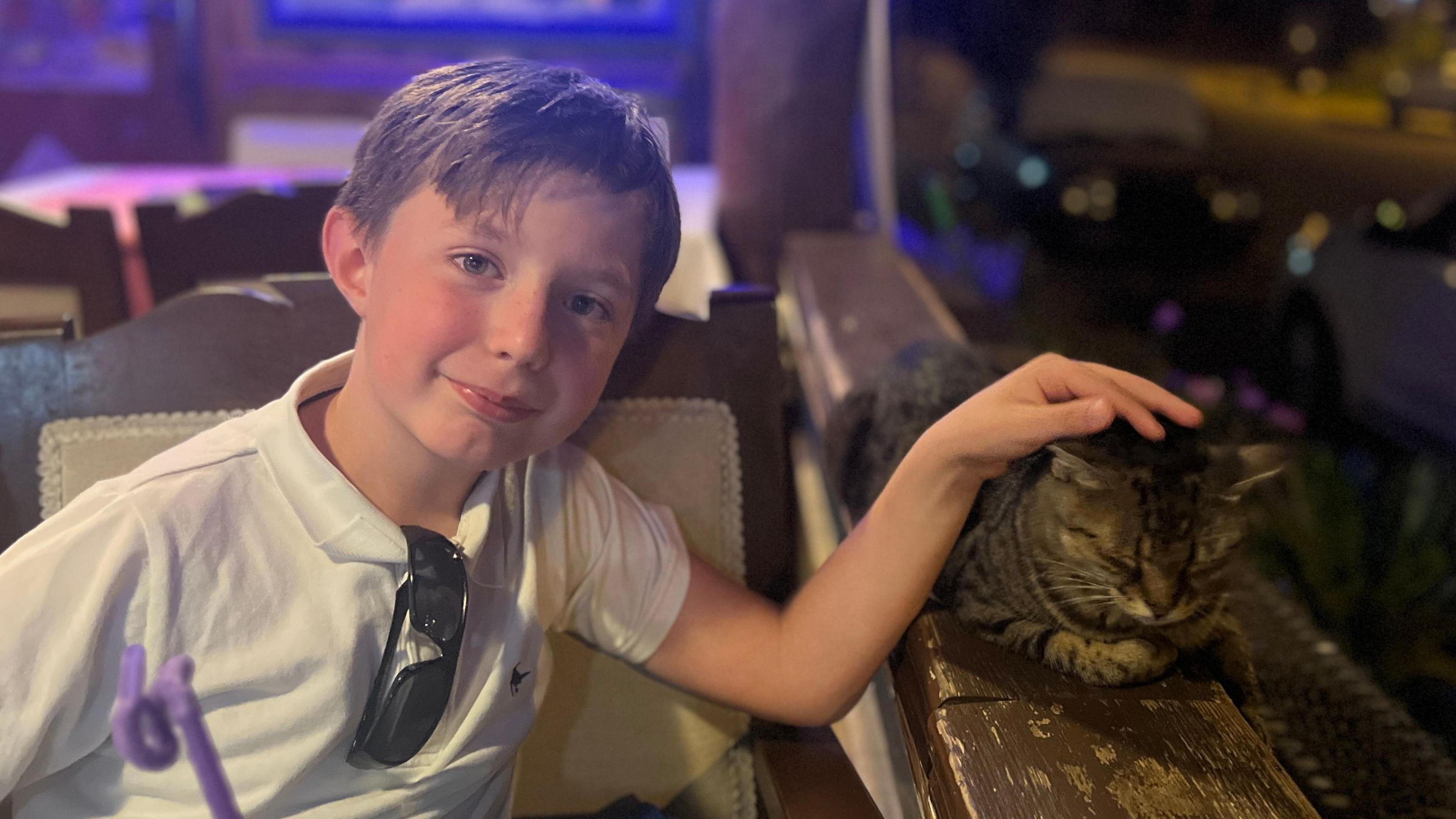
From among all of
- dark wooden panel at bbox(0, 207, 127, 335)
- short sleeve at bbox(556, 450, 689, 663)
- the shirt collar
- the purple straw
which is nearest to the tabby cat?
short sleeve at bbox(556, 450, 689, 663)

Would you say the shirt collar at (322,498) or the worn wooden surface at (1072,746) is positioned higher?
the shirt collar at (322,498)

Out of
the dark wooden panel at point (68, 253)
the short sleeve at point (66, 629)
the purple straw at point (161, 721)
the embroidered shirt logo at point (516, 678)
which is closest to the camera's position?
the purple straw at point (161, 721)

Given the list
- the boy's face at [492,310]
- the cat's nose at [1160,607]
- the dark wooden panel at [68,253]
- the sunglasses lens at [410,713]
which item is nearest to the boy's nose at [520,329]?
the boy's face at [492,310]

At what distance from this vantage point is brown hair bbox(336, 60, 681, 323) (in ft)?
2.32

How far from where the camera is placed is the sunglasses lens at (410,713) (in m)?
0.78

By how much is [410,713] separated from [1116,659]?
587mm

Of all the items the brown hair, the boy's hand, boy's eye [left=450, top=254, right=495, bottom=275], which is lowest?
the boy's hand

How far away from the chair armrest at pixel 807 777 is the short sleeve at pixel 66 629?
24.0 inches

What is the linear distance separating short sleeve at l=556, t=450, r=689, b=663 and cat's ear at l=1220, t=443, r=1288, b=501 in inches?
20.0

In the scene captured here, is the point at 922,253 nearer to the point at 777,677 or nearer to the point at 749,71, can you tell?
the point at 749,71

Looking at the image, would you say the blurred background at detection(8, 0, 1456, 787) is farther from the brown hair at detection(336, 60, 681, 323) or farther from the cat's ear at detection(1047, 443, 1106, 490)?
the cat's ear at detection(1047, 443, 1106, 490)

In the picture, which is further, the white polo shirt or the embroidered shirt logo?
the embroidered shirt logo

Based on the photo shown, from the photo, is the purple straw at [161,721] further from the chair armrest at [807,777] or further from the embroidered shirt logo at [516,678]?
the chair armrest at [807,777]

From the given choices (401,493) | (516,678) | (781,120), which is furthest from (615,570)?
(781,120)
